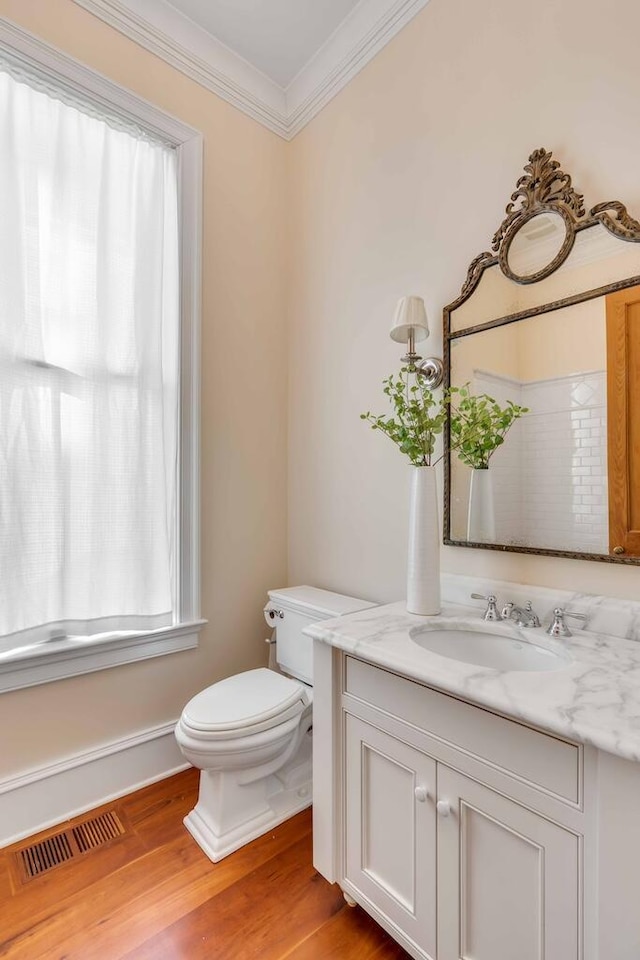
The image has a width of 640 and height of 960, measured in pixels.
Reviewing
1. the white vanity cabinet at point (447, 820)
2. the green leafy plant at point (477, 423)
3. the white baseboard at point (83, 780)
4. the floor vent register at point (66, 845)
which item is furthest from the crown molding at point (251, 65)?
the floor vent register at point (66, 845)

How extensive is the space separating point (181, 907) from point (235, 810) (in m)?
0.29

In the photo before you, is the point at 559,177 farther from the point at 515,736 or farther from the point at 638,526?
the point at 515,736

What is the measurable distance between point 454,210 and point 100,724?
226 cm

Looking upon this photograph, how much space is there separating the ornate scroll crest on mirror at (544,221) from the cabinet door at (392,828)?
4.44 ft

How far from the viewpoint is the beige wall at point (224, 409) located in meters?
1.65

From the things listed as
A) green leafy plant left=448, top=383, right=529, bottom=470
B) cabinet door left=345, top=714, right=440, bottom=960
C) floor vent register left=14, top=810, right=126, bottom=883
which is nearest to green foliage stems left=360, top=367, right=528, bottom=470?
green leafy plant left=448, top=383, right=529, bottom=470

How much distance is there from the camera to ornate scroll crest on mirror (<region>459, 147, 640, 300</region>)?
3.88 ft

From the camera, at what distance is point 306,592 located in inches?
77.7

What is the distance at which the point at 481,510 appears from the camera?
1.46m

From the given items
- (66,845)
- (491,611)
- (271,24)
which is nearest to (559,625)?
(491,611)

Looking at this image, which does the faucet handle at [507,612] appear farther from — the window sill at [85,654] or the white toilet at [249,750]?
the window sill at [85,654]

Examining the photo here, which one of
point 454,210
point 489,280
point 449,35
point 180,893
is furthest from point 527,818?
point 449,35

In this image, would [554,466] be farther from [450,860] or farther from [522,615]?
[450,860]

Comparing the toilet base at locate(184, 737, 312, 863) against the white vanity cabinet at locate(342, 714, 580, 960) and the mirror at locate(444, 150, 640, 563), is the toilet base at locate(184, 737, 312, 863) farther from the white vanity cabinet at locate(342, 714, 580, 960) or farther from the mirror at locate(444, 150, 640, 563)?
the mirror at locate(444, 150, 640, 563)
